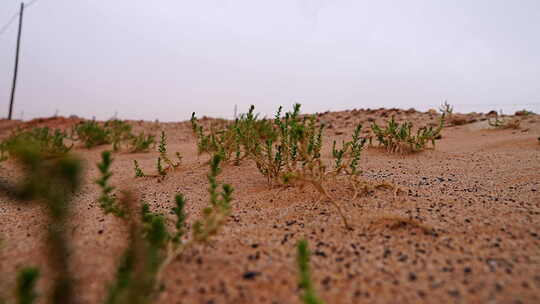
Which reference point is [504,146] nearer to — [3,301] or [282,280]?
[282,280]

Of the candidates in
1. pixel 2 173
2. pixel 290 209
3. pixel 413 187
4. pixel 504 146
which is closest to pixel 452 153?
pixel 504 146

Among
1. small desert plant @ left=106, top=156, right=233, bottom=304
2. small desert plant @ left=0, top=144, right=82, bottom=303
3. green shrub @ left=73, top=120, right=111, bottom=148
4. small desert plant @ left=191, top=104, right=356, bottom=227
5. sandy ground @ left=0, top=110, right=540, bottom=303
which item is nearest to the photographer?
small desert plant @ left=0, top=144, right=82, bottom=303

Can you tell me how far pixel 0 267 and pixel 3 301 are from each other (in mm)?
487

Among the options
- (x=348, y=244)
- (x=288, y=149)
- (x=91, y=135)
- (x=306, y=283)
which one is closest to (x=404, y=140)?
(x=288, y=149)

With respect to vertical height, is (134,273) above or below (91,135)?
below

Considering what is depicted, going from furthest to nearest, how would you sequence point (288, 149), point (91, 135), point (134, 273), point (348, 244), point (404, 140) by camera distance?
1. point (91, 135)
2. point (404, 140)
3. point (288, 149)
4. point (348, 244)
5. point (134, 273)

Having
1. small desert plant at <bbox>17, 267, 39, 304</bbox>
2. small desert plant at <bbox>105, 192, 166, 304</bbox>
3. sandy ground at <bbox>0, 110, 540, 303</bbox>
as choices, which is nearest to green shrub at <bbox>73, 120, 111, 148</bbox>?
sandy ground at <bbox>0, 110, 540, 303</bbox>

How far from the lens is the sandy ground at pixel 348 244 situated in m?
1.07

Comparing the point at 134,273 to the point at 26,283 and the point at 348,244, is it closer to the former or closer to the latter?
the point at 26,283

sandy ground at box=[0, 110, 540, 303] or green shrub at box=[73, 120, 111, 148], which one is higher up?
green shrub at box=[73, 120, 111, 148]

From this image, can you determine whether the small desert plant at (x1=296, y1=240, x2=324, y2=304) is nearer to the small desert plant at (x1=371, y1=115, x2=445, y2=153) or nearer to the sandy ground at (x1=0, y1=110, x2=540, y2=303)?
the sandy ground at (x1=0, y1=110, x2=540, y2=303)

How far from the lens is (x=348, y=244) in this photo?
141cm

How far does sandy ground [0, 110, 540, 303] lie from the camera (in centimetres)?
107

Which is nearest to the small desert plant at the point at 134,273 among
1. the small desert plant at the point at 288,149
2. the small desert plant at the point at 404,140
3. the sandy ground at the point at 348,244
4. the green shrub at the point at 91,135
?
the sandy ground at the point at 348,244
